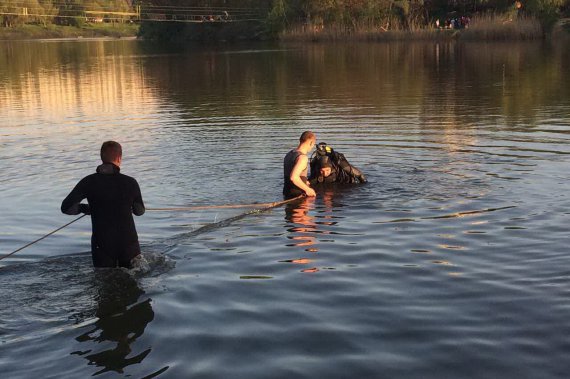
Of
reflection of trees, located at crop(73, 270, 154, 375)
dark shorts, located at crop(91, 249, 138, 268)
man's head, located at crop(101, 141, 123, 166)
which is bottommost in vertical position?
reflection of trees, located at crop(73, 270, 154, 375)

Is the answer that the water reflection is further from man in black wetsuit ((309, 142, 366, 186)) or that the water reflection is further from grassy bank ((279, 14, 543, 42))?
grassy bank ((279, 14, 543, 42))

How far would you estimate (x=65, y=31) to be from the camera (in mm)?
146375

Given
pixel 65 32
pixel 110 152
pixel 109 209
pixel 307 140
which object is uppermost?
pixel 65 32

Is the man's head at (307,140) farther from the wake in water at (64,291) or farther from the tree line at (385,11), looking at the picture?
the tree line at (385,11)

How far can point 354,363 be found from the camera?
6.46 meters

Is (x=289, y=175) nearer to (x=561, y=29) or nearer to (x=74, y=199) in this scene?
(x=74, y=199)

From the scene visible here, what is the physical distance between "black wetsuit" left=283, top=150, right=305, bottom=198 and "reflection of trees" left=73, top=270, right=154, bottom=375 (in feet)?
16.1

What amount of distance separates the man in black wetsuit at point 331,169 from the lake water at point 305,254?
272mm

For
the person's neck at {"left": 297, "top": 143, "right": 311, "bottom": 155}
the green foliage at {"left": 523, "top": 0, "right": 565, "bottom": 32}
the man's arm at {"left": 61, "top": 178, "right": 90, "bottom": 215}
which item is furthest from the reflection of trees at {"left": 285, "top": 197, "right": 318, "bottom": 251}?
the green foliage at {"left": 523, "top": 0, "right": 565, "bottom": 32}

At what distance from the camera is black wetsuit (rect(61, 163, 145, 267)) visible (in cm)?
817

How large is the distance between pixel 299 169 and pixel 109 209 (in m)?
5.11

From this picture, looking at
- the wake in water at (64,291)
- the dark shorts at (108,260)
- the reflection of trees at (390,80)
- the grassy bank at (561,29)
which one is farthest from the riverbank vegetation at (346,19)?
the dark shorts at (108,260)

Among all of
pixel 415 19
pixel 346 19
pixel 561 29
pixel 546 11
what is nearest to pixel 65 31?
pixel 346 19

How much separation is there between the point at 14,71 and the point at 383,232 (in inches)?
1681
